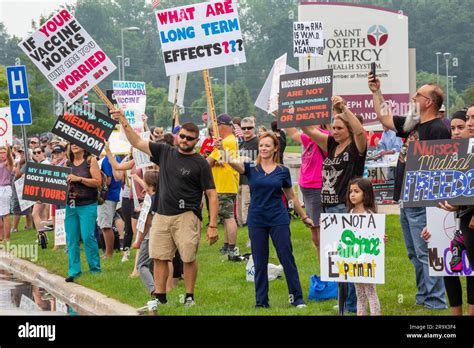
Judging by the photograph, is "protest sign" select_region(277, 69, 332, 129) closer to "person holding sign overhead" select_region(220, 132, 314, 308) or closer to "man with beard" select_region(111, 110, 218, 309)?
"person holding sign overhead" select_region(220, 132, 314, 308)

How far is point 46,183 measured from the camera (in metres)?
14.5

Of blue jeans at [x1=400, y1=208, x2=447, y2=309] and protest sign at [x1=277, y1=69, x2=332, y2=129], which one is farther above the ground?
protest sign at [x1=277, y1=69, x2=332, y2=129]

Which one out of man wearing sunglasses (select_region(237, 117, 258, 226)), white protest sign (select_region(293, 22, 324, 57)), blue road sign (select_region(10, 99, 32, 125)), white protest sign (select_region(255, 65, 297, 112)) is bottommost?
man wearing sunglasses (select_region(237, 117, 258, 226))

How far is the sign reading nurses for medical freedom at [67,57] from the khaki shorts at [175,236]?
2070 millimetres

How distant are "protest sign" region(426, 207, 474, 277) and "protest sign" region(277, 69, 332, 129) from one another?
153 centimetres

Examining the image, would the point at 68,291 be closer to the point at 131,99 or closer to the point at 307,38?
the point at 131,99

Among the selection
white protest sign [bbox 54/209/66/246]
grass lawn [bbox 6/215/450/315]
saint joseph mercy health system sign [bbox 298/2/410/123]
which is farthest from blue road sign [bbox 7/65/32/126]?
saint joseph mercy health system sign [bbox 298/2/410/123]

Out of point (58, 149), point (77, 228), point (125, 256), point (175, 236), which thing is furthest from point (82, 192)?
point (58, 149)

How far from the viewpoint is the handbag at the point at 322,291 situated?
10.8 meters

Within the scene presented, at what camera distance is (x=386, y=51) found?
23.4m

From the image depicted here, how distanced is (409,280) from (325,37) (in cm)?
1174

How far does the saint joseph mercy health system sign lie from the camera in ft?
74.2

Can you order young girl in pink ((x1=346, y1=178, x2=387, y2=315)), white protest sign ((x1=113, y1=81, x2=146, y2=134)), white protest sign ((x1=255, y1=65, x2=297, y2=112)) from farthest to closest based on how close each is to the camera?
1. white protest sign ((x1=113, y1=81, x2=146, y2=134))
2. white protest sign ((x1=255, y1=65, x2=297, y2=112))
3. young girl in pink ((x1=346, y1=178, x2=387, y2=315))
